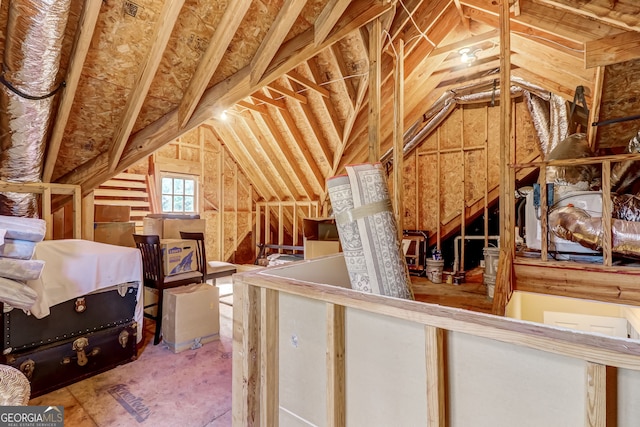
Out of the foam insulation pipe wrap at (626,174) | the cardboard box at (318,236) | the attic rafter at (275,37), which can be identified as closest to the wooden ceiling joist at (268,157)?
the cardboard box at (318,236)

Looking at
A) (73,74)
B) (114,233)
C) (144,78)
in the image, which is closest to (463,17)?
(144,78)

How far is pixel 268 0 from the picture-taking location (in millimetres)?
2404

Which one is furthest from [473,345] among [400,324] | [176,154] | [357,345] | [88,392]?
[176,154]

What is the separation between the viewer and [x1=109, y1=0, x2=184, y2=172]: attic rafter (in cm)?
200

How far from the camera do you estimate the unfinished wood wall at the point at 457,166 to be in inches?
204

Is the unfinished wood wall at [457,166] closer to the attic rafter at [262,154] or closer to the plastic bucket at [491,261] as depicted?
the plastic bucket at [491,261]

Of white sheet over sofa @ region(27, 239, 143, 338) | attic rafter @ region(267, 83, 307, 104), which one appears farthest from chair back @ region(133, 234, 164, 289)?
attic rafter @ region(267, 83, 307, 104)

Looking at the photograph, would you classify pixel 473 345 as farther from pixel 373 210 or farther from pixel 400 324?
pixel 373 210

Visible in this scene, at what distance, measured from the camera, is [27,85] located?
6.26ft

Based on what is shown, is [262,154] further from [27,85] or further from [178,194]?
[27,85]

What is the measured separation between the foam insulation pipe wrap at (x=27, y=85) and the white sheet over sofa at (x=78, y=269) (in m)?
0.78

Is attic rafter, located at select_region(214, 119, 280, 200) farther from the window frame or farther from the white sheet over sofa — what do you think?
the white sheet over sofa

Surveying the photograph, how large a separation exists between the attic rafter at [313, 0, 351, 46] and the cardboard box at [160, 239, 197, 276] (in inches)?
90.2

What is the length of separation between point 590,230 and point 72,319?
3818 millimetres
